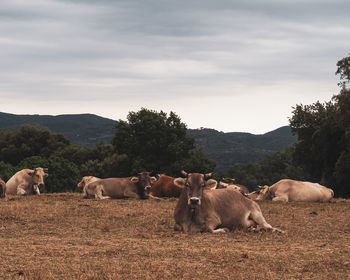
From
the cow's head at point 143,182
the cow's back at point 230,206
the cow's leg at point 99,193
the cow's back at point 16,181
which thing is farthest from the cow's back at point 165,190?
the cow's back at point 230,206

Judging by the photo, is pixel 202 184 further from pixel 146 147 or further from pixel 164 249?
pixel 146 147

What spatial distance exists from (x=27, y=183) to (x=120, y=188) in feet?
17.9

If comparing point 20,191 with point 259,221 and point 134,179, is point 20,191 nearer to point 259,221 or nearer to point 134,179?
point 134,179

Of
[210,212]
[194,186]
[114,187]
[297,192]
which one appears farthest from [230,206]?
[114,187]

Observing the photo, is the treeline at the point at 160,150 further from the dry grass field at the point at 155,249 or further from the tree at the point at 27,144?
the dry grass field at the point at 155,249

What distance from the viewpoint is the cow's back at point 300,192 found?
26.7m

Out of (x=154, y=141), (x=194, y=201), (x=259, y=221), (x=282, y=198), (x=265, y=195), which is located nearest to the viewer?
(x=194, y=201)

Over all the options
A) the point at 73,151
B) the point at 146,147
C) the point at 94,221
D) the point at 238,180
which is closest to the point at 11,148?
the point at 73,151

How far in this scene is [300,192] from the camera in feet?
87.8

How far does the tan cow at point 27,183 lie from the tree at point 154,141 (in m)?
36.5

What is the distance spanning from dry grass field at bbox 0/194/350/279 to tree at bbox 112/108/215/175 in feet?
161

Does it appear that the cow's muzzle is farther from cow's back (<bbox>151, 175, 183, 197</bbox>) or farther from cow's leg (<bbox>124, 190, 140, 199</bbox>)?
cow's back (<bbox>151, 175, 183, 197</bbox>)

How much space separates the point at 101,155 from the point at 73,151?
4825 millimetres

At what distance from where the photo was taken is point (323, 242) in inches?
501
